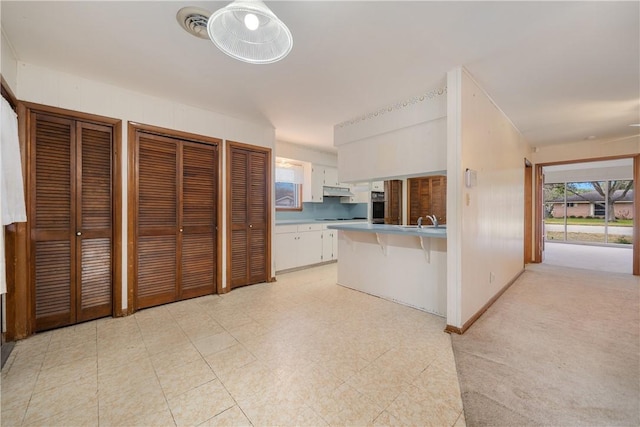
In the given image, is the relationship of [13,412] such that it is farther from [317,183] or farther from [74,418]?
[317,183]

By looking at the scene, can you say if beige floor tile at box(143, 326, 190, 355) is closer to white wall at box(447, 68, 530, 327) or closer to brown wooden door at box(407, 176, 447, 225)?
white wall at box(447, 68, 530, 327)

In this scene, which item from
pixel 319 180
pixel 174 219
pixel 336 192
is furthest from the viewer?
pixel 336 192

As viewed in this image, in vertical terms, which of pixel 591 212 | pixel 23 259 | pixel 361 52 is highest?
pixel 361 52

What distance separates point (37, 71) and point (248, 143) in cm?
213

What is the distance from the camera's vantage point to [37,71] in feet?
7.83

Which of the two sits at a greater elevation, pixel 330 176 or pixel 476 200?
pixel 330 176

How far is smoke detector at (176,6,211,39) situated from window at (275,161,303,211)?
3.38m

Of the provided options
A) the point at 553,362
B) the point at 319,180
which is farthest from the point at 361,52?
the point at 319,180

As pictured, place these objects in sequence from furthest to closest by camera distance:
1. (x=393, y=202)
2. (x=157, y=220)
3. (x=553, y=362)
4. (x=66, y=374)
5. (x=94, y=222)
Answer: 1. (x=393, y=202)
2. (x=157, y=220)
3. (x=94, y=222)
4. (x=553, y=362)
5. (x=66, y=374)

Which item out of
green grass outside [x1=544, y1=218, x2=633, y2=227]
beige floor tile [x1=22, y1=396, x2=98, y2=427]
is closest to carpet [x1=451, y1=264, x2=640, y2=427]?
beige floor tile [x1=22, y1=396, x2=98, y2=427]

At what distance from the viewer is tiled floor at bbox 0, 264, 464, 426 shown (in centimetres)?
149

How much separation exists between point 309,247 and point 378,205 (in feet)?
5.19

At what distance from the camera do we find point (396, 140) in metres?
3.28

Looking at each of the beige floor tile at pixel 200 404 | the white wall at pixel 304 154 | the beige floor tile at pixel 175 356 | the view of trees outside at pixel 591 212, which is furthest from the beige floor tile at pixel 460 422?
the view of trees outside at pixel 591 212
